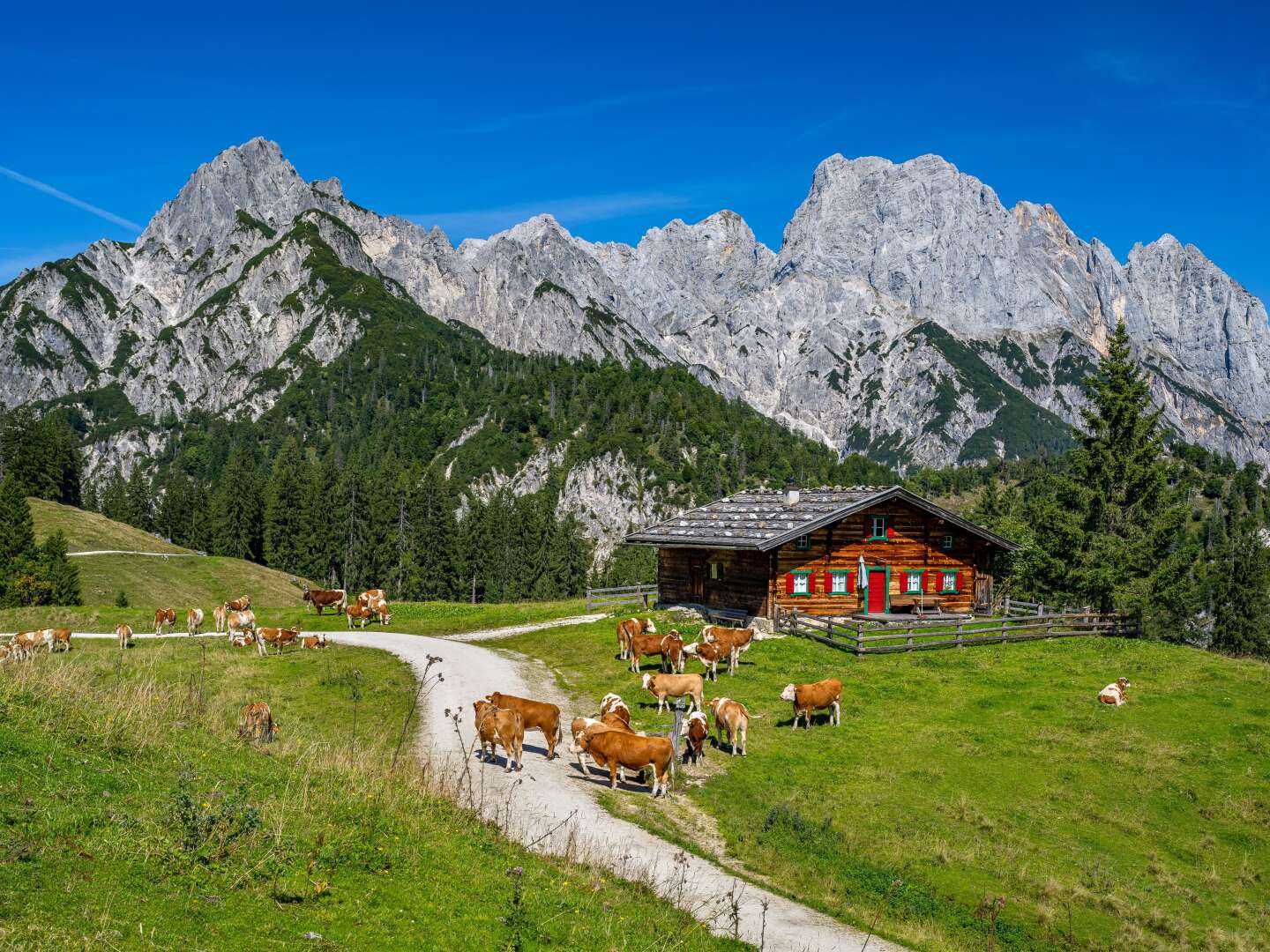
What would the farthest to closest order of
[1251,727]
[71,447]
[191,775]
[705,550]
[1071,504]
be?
[71,447] → [1071,504] → [705,550] → [1251,727] → [191,775]

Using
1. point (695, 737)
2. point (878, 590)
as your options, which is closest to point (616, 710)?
point (695, 737)

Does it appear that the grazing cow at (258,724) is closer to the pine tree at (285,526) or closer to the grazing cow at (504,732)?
the grazing cow at (504,732)

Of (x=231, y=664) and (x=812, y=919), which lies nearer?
(x=812, y=919)

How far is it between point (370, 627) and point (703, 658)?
24.1 meters

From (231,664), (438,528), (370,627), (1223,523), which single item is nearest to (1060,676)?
(231,664)

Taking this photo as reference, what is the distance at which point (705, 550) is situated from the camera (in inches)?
1737

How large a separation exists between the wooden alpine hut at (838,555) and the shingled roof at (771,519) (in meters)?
0.09

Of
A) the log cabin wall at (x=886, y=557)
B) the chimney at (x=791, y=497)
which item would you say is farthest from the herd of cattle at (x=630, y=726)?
the chimney at (x=791, y=497)

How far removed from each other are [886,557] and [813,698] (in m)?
20.6

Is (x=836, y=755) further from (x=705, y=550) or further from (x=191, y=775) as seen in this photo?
(x=705, y=550)

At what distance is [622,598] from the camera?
53.6 metres

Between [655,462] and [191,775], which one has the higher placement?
[655,462]

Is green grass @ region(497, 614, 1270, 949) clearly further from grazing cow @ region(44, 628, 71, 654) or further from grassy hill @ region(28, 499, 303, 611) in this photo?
grassy hill @ region(28, 499, 303, 611)

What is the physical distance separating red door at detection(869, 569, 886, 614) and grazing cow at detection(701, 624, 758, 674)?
13215 millimetres
